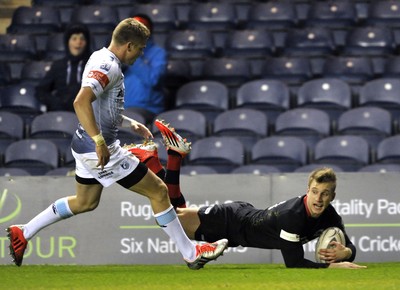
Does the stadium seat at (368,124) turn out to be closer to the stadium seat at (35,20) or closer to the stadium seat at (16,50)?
the stadium seat at (16,50)

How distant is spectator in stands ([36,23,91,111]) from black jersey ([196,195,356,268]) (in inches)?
154

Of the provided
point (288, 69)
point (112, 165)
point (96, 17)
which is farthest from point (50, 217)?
point (96, 17)

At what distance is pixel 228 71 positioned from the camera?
13758mm

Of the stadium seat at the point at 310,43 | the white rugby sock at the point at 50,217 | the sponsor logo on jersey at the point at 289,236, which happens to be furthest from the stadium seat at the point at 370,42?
the white rugby sock at the point at 50,217

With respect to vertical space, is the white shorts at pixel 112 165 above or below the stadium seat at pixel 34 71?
below

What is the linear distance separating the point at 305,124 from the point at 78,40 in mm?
2658

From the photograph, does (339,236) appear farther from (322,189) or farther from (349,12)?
(349,12)

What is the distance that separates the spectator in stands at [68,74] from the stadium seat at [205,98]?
1219 millimetres

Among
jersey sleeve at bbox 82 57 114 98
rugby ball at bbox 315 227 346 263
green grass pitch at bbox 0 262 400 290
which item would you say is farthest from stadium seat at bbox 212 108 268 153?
jersey sleeve at bbox 82 57 114 98

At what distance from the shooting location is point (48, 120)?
42.2 feet

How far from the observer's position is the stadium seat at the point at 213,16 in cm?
1479

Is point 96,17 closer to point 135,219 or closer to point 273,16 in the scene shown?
point 273,16

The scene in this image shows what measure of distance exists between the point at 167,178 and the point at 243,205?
688 millimetres

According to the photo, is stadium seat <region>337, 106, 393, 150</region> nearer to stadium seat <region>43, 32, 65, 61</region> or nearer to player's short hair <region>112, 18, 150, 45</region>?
stadium seat <region>43, 32, 65, 61</region>
